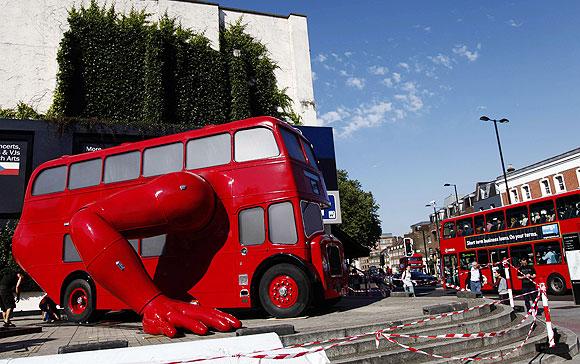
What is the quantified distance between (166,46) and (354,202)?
30.2 metres

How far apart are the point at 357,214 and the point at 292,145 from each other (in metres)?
37.7

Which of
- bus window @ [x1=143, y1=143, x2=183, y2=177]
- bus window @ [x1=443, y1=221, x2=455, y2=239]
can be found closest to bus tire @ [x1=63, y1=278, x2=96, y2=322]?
bus window @ [x1=143, y1=143, x2=183, y2=177]

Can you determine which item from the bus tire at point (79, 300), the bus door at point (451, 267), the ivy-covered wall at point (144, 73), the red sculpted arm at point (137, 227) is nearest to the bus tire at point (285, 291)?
the red sculpted arm at point (137, 227)

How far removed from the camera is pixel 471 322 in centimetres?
878

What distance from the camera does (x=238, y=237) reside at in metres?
10.8

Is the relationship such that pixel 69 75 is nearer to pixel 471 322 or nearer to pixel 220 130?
pixel 220 130

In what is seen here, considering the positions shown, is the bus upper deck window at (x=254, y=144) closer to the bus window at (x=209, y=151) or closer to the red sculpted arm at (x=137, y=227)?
the bus window at (x=209, y=151)

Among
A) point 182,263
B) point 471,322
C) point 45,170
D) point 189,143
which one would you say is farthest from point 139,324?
point 471,322

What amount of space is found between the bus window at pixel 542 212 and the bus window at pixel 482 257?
305 cm

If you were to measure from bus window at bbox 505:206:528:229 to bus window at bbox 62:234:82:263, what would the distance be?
1791 centimetres

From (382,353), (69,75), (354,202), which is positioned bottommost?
(382,353)

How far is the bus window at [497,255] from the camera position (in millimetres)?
20469

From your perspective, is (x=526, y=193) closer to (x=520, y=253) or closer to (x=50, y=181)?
(x=520, y=253)

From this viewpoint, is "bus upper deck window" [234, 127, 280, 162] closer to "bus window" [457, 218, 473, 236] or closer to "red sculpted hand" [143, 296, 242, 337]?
"red sculpted hand" [143, 296, 242, 337]
